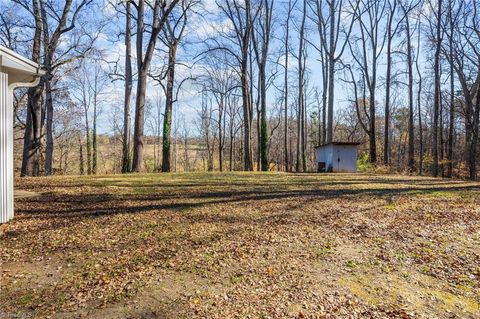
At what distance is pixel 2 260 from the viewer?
10.6 ft

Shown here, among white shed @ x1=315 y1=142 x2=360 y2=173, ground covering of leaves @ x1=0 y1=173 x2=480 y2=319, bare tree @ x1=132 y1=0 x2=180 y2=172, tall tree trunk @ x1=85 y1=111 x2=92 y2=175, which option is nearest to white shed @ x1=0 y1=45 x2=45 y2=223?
ground covering of leaves @ x1=0 y1=173 x2=480 y2=319

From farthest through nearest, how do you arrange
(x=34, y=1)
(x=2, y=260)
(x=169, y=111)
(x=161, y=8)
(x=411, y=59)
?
(x=411, y=59) < (x=169, y=111) < (x=161, y=8) < (x=34, y=1) < (x=2, y=260)

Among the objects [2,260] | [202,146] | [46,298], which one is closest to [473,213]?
[46,298]

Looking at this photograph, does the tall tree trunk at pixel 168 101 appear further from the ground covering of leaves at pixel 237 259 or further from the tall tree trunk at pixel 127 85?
the ground covering of leaves at pixel 237 259

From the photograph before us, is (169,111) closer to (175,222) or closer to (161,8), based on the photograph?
(161,8)

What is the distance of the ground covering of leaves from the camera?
2.44m

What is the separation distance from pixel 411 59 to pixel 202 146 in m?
27.2

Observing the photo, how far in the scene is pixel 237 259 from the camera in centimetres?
333

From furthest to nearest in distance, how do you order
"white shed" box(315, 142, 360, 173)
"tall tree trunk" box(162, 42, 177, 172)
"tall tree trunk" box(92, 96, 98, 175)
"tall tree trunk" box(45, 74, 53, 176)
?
"tall tree trunk" box(92, 96, 98, 175) → "white shed" box(315, 142, 360, 173) → "tall tree trunk" box(162, 42, 177, 172) → "tall tree trunk" box(45, 74, 53, 176)

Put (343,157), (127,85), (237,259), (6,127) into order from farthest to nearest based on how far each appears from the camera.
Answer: (343,157)
(127,85)
(6,127)
(237,259)

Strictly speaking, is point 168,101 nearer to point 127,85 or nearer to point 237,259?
point 127,85

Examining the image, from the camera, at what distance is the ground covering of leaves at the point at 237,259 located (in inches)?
96.0

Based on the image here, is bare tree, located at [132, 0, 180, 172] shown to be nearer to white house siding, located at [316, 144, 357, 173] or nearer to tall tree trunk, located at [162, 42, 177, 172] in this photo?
tall tree trunk, located at [162, 42, 177, 172]

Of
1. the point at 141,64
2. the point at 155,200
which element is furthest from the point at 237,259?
the point at 141,64
